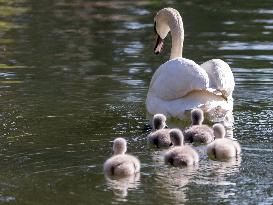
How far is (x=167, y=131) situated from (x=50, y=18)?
13.0 metres

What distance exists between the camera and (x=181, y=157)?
35.6 feet

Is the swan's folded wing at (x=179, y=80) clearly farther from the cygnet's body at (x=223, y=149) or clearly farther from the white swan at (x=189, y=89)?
the cygnet's body at (x=223, y=149)

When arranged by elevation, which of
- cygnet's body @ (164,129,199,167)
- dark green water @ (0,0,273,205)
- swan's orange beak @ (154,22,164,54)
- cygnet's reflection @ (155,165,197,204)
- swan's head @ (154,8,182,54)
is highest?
swan's head @ (154,8,182,54)

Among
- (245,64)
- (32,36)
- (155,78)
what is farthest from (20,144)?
(32,36)

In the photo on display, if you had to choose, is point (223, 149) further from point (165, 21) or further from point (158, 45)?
point (158, 45)

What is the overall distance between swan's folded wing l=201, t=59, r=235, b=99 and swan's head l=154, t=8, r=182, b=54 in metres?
1.81

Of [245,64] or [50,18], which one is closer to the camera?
[245,64]

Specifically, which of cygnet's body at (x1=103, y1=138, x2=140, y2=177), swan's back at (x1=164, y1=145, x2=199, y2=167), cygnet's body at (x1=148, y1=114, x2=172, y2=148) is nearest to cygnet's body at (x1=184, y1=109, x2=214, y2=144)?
cygnet's body at (x1=148, y1=114, x2=172, y2=148)

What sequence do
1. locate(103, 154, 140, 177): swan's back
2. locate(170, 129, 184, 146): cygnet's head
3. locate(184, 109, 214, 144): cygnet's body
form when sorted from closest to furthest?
locate(103, 154, 140, 177): swan's back → locate(170, 129, 184, 146): cygnet's head → locate(184, 109, 214, 144): cygnet's body

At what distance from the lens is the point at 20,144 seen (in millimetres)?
12195

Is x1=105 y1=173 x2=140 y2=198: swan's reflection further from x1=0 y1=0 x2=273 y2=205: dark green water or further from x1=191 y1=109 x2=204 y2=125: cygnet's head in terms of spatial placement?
x1=191 y1=109 x2=204 y2=125: cygnet's head

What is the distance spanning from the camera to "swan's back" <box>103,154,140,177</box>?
34.3ft

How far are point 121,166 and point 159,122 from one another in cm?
228

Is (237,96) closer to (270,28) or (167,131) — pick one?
(167,131)
